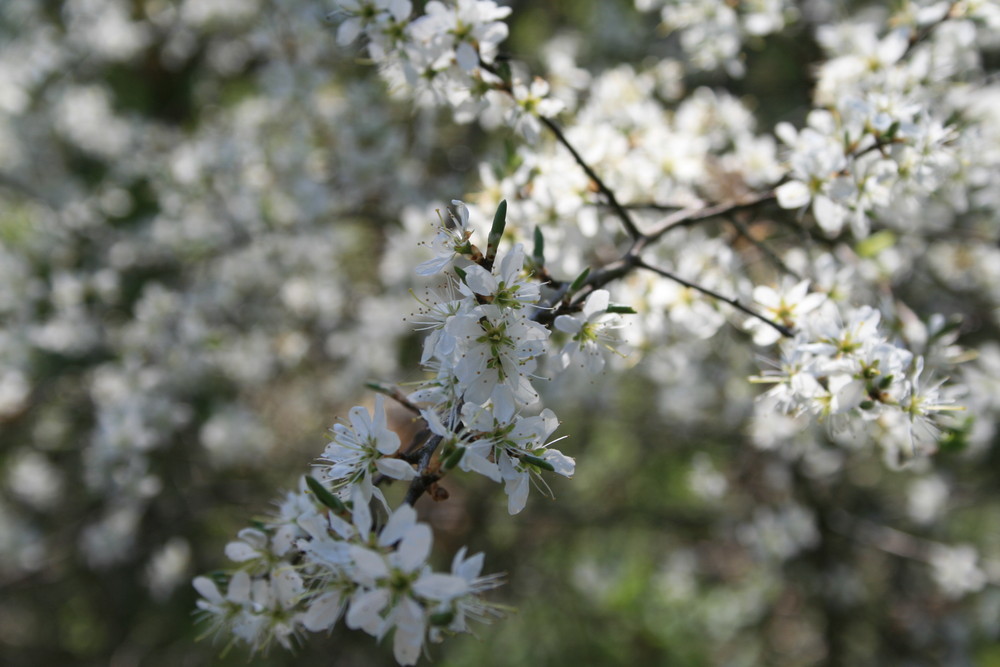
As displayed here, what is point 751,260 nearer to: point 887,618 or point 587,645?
point 587,645

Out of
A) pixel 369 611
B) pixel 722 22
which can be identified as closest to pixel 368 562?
pixel 369 611

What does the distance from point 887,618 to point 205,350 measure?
12.8 ft

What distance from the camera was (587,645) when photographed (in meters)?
3.55

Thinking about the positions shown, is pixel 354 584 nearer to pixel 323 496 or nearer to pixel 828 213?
pixel 323 496

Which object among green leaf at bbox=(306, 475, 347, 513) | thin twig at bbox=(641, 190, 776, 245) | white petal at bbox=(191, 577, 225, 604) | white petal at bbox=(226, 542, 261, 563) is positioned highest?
thin twig at bbox=(641, 190, 776, 245)

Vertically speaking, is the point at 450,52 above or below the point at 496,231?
above

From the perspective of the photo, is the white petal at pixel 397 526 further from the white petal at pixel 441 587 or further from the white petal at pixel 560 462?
the white petal at pixel 560 462

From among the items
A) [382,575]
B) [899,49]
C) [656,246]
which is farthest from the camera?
[656,246]

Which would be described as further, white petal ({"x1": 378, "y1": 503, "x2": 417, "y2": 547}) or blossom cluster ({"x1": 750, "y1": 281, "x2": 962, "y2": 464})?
blossom cluster ({"x1": 750, "y1": 281, "x2": 962, "y2": 464})

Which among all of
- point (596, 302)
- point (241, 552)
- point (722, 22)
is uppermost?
point (722, 22)

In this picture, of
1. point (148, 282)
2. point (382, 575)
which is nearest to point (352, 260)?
point (148, 282)

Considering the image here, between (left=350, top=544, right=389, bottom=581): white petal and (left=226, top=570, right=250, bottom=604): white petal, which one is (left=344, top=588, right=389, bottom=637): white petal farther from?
(left=226, top=570, right=250, bottom=604): white petal

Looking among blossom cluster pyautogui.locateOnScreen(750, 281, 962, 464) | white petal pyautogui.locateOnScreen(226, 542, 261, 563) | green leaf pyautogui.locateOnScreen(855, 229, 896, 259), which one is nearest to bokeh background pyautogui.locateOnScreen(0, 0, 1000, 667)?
green leaf pyautogui.locateOnScreen(855, 229, 896, 259)

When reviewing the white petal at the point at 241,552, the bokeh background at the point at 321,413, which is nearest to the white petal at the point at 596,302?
the white petal at the point at 241,552
